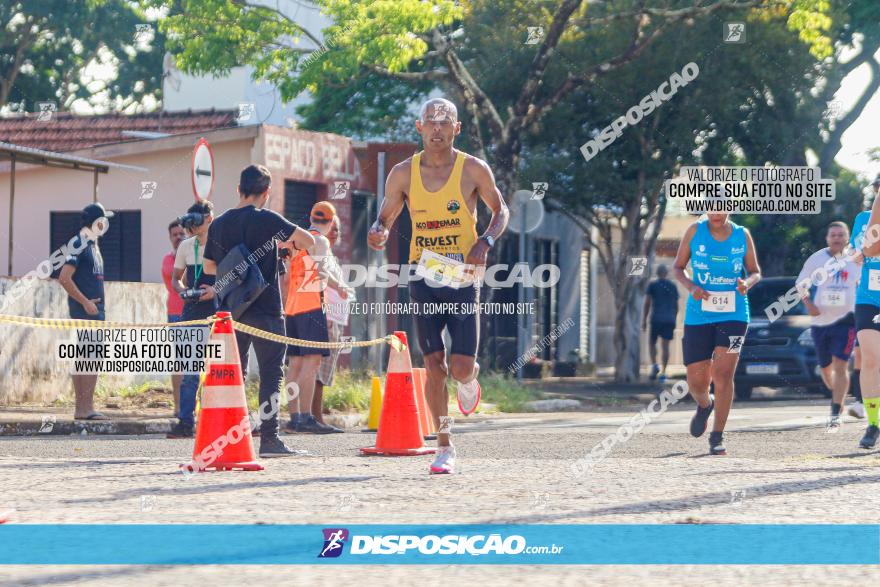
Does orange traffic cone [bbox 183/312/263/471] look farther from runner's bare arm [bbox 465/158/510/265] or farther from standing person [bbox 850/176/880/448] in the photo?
standing person [bbox 850/176/880/448]

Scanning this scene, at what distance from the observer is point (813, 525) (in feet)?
20.3

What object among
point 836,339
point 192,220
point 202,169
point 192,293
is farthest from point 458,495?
point 202,169

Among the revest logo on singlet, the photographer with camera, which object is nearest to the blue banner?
the revest logo on singlet

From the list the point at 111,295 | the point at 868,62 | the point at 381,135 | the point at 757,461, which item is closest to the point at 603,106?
the point at 381,135

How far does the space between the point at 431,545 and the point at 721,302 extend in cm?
581

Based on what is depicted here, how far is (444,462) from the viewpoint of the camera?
8266mm

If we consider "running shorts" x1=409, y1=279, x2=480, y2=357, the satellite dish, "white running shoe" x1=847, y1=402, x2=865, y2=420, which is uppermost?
the satellite dish

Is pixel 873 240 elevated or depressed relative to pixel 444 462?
elevated

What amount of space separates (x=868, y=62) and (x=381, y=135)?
1086 cm

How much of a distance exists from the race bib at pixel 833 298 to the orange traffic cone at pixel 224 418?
755 cm

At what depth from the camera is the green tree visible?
135 feet

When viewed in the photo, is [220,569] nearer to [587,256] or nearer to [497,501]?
[497,501]

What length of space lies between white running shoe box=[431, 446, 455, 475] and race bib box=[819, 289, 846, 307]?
701 centimetres

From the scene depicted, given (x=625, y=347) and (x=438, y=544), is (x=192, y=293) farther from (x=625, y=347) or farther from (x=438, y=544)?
(x=625, y=347)
